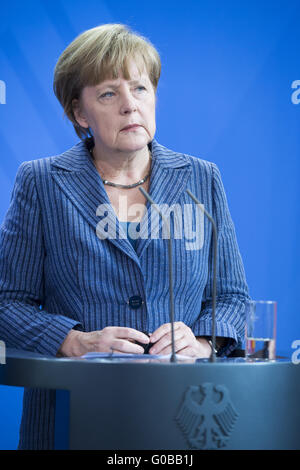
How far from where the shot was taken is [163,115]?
3.17 meters

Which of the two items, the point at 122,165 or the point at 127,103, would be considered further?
the point at 122,165

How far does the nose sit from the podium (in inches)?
32.3

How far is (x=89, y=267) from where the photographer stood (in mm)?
1908

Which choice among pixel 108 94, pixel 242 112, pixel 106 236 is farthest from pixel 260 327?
pixel 242 112

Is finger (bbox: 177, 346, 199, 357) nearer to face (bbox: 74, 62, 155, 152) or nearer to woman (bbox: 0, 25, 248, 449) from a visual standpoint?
woman (bbox: 0, 25, 248, 449)

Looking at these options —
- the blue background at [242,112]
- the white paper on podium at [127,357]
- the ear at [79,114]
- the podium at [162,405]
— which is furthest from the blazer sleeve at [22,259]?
the blue background at [242,112]

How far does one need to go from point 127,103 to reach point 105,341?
673 mm

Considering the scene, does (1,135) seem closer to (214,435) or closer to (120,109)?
(120,109)

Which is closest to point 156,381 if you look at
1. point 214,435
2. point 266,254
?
point 214,435

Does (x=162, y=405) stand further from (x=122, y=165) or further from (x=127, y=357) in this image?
(x=122, y=165)

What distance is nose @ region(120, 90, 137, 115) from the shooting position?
6.43 feet

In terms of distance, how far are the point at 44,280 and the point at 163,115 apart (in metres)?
1.37

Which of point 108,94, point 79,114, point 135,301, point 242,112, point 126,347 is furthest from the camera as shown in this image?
point 242,112

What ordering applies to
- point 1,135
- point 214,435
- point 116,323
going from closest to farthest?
point 214,435 → point 116,323 → point 1,135
